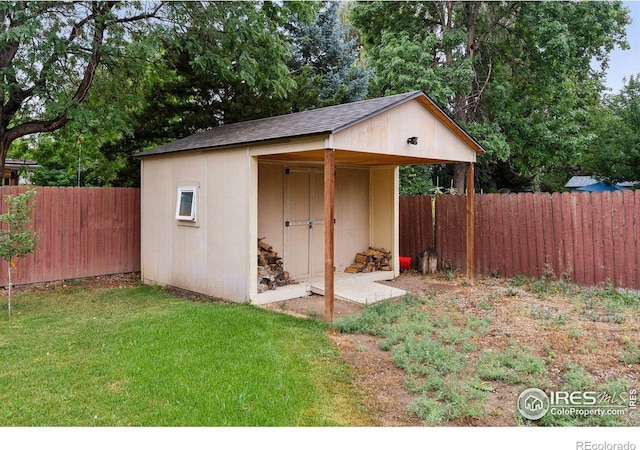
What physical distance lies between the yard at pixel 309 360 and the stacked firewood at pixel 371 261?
89.1 inches

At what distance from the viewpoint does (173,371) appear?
377 centimetres

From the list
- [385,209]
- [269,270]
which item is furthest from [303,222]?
[385,209]

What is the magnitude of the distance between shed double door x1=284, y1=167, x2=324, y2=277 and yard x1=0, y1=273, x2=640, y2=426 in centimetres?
A: 154

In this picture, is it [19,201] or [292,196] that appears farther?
[292,196]

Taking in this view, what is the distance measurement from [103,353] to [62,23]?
6682mm

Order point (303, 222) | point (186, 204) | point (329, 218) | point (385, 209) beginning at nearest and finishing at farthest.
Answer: point (329, 218)
point (186, 204)
point (303, 222)
point (385, 209)

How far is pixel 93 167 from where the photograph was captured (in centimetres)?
1428

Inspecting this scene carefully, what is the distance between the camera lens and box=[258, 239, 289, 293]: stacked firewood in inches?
269

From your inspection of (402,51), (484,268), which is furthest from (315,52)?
(484,268)

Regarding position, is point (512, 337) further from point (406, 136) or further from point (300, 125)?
point (300, 125)

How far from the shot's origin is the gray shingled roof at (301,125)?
5719 mm

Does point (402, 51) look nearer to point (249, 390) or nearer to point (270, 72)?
point (270, 72)

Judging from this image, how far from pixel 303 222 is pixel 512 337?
4295 millimetres

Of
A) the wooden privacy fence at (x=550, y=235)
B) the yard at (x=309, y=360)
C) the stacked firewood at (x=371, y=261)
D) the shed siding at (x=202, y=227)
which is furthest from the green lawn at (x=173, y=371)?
the wooden privacy fence at (x=550, y=235)
